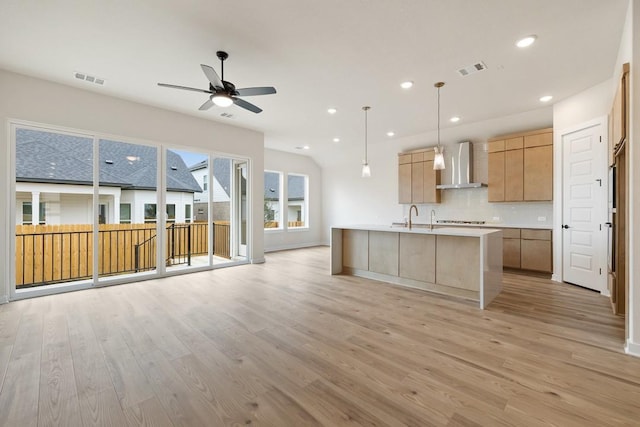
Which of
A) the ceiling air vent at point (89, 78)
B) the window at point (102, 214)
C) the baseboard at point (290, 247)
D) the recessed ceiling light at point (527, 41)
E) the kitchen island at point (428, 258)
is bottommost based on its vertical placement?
the baseboard at point (290, 247)

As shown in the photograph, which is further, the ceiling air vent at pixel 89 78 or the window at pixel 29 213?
the window at pixel 29 213

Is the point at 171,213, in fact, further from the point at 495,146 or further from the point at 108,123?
the point at 495,146

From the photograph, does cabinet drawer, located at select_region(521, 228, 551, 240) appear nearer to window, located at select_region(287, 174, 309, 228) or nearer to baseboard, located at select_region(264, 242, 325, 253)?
baseboard, located at select_region(264, 242, 325, 253)

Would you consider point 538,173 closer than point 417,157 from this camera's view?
Yes

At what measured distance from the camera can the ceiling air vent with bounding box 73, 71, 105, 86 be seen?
3.84 metres

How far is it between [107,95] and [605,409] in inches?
269

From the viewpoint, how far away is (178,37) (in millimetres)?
3020

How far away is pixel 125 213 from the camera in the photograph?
15.9 ft

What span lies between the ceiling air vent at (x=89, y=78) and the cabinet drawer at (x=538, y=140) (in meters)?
7.41

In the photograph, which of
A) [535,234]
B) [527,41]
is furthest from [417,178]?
[527,41]

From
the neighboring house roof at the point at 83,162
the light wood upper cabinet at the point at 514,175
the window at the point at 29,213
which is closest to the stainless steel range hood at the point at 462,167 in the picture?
the light wood upper cabinet at the point at 514,175

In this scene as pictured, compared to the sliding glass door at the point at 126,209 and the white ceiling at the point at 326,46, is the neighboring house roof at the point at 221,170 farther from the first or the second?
the white ceiling at the point at 326,46

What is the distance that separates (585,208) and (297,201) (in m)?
7.10

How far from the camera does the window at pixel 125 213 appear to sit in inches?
190
